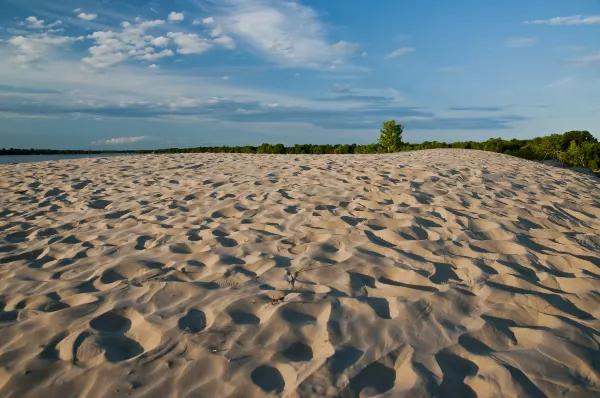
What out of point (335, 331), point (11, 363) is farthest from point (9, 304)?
point (335, 331)

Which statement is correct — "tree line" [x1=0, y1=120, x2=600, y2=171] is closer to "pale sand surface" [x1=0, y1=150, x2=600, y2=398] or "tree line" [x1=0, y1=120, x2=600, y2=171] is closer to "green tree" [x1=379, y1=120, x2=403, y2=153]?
"green tree" [x1=379, y1=120, x2=403, y2=153]

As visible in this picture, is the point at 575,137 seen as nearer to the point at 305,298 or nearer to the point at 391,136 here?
the point at 391,136

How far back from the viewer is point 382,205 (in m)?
5.88

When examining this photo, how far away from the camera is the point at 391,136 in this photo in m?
33.2

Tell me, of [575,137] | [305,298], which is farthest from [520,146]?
[305,298]

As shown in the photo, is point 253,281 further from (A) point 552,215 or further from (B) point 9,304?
(A) point 552,215

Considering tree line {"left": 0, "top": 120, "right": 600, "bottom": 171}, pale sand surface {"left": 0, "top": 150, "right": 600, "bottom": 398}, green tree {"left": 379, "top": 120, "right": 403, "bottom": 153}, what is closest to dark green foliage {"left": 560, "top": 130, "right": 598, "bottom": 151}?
tree line {"left": 0, "top": 120, "right": 600, "bottom": 171}

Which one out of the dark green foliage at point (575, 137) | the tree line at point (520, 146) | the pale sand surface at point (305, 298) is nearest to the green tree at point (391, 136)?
the tree line at point (520, 146)

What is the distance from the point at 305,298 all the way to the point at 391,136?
3143 centimetres

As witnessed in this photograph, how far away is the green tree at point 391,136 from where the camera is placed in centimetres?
3312

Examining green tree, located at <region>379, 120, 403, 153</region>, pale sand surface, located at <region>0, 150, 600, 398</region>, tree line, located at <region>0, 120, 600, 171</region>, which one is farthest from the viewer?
green tree, located at <region>379, 120, 403, 153</region>

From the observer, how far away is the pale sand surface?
7.73 ft

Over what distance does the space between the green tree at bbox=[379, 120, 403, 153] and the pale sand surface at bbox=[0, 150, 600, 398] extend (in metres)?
27.2

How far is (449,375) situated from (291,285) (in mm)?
1447
